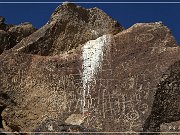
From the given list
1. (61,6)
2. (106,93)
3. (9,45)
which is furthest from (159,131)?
(9,45)

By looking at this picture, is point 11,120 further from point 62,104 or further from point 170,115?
point 170,115

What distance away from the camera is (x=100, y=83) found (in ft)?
42.0

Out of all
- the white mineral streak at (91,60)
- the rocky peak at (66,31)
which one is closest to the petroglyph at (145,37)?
the white mineral streak at (91,60)

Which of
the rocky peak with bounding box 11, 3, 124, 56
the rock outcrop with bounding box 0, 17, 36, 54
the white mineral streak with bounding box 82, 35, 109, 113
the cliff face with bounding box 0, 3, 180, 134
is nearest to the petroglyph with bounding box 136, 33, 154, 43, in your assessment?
the cliff face with bounding box 0, 3, 180, 134

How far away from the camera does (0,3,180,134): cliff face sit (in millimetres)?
11922

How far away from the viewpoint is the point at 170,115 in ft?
39.1

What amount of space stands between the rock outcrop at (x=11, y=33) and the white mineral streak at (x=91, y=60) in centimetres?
390

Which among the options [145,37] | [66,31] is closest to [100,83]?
[145,37]

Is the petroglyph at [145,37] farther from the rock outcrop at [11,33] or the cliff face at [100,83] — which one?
the rock outcrop at [11,33]

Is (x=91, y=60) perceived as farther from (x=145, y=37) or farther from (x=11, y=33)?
(x=11, y=33)

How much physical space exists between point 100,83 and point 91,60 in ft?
2.73

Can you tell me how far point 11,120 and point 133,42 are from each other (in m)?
3.34

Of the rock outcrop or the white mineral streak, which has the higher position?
the rock outcrop

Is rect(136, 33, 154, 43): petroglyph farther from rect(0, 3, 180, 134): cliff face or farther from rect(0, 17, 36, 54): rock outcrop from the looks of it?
rect(0, 17, 36, 54): rock outcrop
